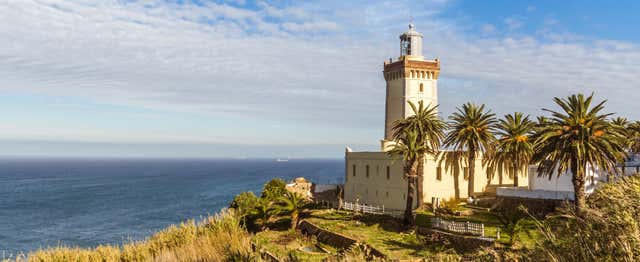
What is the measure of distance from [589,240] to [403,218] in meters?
28.7

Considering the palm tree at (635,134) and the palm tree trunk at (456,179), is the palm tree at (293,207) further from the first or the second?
the palm tree at (635,134)

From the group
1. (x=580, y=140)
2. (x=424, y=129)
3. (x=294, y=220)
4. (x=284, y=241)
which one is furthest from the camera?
(x=294, y=220)

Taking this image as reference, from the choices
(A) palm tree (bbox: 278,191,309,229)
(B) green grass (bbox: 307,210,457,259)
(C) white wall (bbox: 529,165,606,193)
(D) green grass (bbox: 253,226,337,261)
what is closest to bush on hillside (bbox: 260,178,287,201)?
(B) green grass (bbox: 307,210,457,259)

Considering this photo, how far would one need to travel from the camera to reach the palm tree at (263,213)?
43.6 meters

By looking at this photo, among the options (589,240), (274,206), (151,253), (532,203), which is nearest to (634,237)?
(589,240)

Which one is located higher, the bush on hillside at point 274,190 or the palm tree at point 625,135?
the palm tree at point 625,135

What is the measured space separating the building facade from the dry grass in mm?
22562

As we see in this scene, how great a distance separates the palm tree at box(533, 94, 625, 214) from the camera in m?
29.7

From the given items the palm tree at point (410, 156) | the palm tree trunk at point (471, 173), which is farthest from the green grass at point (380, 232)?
the palm tree trunk at point (471, 173)

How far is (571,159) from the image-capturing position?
100.0 ft

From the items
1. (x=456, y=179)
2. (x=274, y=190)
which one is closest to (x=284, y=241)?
(x=456, y=179)

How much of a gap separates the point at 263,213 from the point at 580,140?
25298mm

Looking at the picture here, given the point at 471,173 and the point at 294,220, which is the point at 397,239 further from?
the point at 471,173

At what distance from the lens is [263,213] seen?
44.1m
